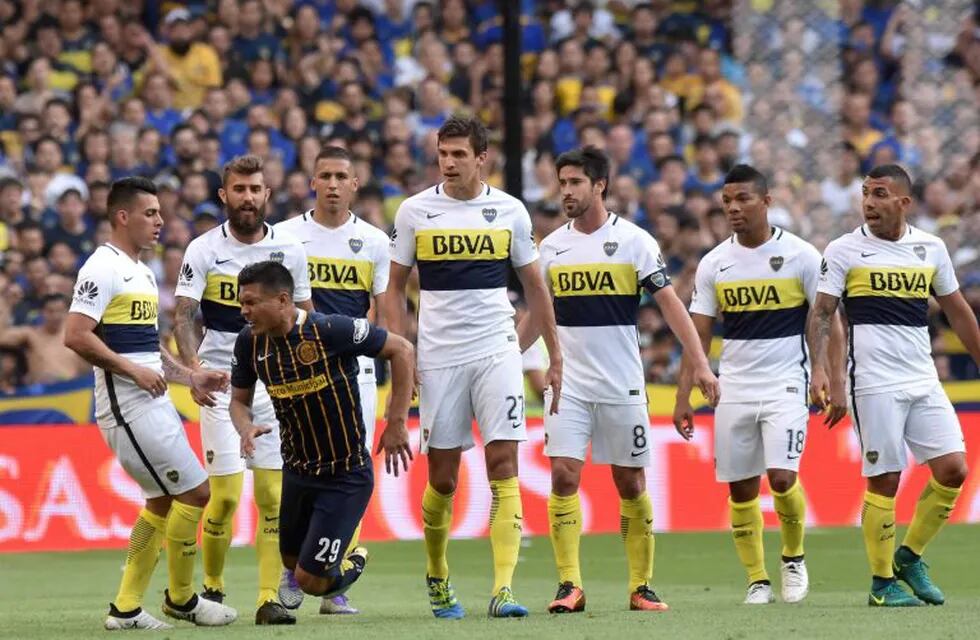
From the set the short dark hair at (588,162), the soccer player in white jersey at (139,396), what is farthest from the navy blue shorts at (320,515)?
the short dark hair at (588,162)

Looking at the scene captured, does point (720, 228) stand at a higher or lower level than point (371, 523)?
higher

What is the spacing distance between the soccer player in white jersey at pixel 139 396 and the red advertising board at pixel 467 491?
5.13 metres

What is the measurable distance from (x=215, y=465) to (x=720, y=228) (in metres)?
9.73

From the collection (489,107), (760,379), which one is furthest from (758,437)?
(489,107)

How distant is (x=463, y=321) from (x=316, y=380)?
123 centimetres

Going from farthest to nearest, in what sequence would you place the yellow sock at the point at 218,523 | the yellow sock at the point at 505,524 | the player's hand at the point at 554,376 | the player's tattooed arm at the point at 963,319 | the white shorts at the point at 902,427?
the player's tattooed arm at the point at 963,319
the white shorts at the point at 902,427
the yellow sock at the point at 218,523
the player's hand at the point at 554,376
the yellow sock at the point at 505,524

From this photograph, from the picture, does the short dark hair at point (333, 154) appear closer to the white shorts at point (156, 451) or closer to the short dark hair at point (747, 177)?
the white shorts at point (156, 451)

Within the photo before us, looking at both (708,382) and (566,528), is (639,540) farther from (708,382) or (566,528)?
(708,382)

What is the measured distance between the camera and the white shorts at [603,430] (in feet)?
34.9

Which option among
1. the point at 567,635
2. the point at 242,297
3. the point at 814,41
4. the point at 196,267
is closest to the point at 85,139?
the point at 814,41

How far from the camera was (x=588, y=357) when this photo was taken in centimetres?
1073

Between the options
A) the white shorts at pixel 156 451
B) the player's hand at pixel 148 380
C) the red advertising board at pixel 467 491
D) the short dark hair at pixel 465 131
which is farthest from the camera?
the red advertising board at pixel 467 491

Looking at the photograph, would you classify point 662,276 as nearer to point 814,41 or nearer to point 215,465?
point 215,465

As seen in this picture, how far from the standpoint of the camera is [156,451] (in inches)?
383
